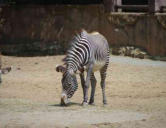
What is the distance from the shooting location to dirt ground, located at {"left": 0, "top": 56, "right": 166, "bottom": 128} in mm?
10352

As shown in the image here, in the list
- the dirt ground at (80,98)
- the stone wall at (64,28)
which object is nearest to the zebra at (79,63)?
the dirt ground at (80,98)

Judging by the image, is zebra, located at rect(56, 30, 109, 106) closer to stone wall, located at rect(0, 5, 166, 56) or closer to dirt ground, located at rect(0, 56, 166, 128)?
dirt ground, located at rect(0, 56, 166, 128)

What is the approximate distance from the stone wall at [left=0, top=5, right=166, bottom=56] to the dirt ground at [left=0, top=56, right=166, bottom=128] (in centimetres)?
96

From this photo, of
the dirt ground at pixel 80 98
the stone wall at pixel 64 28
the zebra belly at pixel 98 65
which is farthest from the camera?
the stone wall at pixel 64 28

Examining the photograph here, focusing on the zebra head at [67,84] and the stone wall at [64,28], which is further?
the stone wall at [64,28]

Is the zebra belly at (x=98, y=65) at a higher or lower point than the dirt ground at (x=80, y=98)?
higher

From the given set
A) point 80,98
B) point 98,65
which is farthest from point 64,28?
point 98,65

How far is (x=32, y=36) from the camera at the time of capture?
76.8 ft

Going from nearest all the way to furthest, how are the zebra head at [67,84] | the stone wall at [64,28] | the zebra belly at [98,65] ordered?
the zebra head at [67,84] → the zebra belly at [98,65] → the stone wall at [64,28]

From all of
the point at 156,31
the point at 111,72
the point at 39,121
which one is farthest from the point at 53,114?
the point at 156,31

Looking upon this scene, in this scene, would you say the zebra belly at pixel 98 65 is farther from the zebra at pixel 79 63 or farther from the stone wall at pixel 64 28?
the stone wall at pixel 64 28

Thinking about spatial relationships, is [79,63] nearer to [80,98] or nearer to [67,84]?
[67,84]

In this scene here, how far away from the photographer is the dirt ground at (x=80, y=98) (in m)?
10.4

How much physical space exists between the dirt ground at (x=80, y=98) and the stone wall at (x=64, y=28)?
96 centimetres
